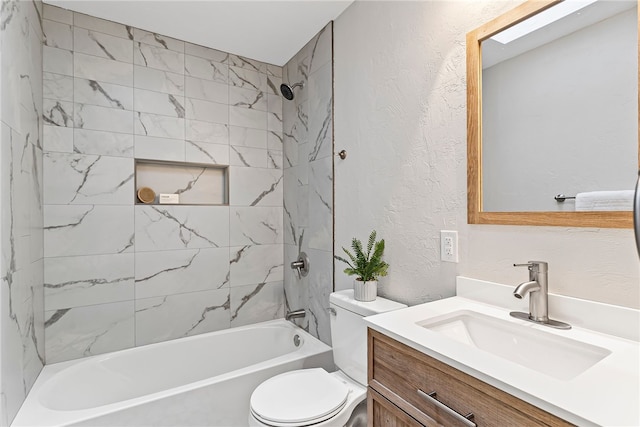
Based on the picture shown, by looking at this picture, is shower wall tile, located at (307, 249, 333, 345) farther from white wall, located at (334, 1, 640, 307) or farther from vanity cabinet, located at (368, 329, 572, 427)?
vanity cabinet, located at (368, 329, 572, 427)

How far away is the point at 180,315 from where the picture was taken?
7.68ft

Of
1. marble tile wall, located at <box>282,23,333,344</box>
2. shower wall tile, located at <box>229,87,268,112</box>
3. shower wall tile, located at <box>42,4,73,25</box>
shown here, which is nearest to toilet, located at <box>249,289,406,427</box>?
marble tile wall, located at <box>282,23,333,344</box>

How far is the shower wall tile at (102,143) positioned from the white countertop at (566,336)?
6.49 feet

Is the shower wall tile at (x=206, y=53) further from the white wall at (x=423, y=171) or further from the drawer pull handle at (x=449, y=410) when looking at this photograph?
the drawer pull handle at (x=449, y=410)

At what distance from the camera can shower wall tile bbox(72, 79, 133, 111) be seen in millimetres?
2035

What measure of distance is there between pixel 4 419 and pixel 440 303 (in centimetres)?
175

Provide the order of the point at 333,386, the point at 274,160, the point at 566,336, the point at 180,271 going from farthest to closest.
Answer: the point at 274,160, the point at 180,271, the point at 333,386, the point at 566,336

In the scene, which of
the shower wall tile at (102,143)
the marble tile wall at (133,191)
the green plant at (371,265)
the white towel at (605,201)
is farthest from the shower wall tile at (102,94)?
the white towel at (605,201)

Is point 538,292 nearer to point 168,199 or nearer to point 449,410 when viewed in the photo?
point 449,410

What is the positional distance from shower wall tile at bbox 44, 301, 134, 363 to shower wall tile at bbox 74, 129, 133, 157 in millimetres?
981

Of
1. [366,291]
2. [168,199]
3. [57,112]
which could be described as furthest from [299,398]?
[57,112]

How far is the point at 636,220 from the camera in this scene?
333mm

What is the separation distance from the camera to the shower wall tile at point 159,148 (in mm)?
2209

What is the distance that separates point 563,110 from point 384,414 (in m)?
1.09
